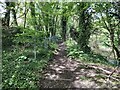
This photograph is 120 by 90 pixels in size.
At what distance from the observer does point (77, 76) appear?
15.3 ft

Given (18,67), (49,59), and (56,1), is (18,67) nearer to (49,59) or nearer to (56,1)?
(49,59)

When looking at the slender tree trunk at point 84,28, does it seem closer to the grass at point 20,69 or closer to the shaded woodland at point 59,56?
the shaded woodland at point 59,56

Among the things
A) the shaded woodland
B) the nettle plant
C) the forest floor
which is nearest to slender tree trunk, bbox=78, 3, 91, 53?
the shaded woodland

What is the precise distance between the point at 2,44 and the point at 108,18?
4.18 m

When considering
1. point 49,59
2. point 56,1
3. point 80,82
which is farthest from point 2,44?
point 80,82

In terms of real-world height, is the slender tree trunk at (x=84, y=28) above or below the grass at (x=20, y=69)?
above

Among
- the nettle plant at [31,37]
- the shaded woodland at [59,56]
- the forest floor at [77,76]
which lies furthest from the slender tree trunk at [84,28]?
the nettle plant at [31,37]

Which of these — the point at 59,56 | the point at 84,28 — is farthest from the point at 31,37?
the point at 84,28

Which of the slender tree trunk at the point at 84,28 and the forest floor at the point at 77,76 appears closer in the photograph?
the forest floor at the point at 77,76

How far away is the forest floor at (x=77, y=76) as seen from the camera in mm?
4176

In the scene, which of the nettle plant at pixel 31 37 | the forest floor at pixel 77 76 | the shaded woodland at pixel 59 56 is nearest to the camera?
the forest floor at pixel 77 76

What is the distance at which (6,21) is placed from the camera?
8.66 meters

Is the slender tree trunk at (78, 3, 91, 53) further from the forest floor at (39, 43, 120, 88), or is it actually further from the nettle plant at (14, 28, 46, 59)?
the nettle plant at (14, 28, 46, 59)

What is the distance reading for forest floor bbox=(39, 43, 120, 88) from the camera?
4176mm
